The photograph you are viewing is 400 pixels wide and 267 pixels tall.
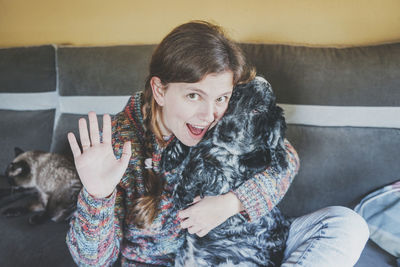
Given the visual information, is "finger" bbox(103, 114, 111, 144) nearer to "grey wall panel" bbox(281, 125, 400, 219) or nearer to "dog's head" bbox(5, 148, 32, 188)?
"grey wall panel" bbox(281, 125, 400, 219)

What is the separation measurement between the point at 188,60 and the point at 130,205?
20.7 inches

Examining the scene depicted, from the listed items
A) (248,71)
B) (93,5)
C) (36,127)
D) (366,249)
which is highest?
(93,5)

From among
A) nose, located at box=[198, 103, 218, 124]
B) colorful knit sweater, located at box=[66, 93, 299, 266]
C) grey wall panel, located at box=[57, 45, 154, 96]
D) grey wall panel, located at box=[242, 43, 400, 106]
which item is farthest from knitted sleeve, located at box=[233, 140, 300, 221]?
grey wall panel, located at box=[57, 45, 154, 96]

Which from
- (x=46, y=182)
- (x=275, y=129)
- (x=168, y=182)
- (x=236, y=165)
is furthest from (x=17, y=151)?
(x=275, y=129)

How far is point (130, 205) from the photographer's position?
39.8 inches

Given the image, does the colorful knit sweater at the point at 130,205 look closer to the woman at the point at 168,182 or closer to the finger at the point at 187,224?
the woman at the point at 168,182

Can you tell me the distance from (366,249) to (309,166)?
36 cm

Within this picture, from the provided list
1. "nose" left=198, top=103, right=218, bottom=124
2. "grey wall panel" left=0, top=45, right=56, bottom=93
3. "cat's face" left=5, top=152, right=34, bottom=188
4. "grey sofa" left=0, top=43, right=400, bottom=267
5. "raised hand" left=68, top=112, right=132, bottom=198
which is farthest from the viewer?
"grey wall panel" left=0, top=45, right=56, bottom=93

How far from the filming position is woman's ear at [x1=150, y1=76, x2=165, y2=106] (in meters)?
0.89

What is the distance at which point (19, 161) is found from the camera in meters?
1.46

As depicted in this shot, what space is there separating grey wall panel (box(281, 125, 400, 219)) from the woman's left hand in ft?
1.55

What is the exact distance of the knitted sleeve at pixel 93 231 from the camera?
2.51 ft

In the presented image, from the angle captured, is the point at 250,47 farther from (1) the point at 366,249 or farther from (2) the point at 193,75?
(1) the point at 366,249

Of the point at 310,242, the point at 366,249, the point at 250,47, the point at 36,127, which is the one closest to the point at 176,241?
the point at 310,242
